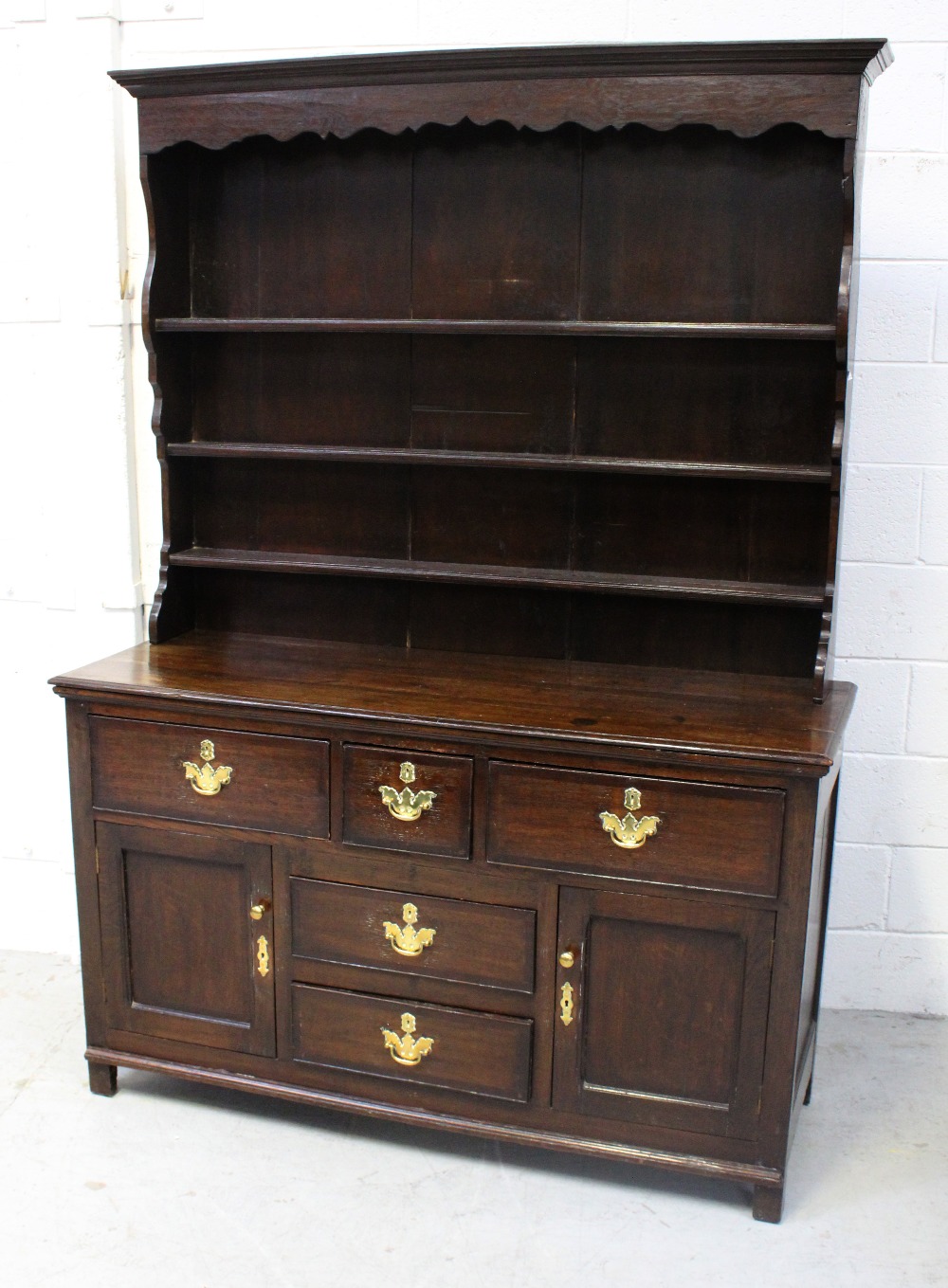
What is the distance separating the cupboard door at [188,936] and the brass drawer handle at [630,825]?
66cm

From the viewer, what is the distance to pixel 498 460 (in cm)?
243

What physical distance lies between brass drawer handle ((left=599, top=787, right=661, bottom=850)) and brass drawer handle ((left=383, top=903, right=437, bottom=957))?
0.40 meters

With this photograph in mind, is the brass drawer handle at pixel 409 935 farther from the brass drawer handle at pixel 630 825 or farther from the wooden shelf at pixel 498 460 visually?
the wooden shelf at pixel 498 460

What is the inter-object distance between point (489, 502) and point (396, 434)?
25 cm

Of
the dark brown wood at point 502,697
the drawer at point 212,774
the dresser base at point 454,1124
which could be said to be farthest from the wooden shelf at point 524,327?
the dresser base at point 454,1124

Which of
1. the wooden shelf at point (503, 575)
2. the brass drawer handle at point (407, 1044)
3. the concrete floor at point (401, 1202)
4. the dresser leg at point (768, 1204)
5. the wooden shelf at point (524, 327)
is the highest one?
the wooden shelf at point (524, 327)

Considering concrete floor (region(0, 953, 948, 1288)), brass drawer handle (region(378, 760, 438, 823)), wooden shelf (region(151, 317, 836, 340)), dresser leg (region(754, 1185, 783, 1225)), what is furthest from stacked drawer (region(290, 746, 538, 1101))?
wooden shelf (region(151, 317, 836, 340))

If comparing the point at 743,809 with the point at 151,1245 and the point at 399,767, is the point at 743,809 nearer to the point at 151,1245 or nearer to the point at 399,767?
the point at 399,767

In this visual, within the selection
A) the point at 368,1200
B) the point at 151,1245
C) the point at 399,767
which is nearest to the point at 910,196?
the point at 399,767

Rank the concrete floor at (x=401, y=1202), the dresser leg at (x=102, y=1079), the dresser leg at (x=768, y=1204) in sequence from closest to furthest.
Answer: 1. the concrete floor at (x=401, y=1202)
2. the dresser leg at (x=768, y=1204)
3. the dresser leg at (x=102, y=1079)

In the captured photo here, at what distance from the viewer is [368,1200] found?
2.25 metres

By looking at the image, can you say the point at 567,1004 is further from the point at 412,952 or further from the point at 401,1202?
the point at 401,1202

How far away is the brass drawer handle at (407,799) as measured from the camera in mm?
2215

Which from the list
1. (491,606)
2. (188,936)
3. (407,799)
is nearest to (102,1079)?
(188,936)
